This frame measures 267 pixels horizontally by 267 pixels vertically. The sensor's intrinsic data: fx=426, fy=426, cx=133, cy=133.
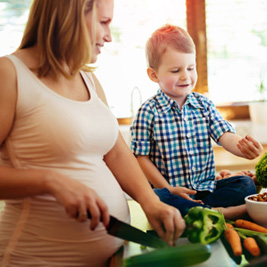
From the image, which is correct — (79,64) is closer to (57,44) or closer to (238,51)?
(57,44)

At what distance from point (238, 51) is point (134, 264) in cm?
264

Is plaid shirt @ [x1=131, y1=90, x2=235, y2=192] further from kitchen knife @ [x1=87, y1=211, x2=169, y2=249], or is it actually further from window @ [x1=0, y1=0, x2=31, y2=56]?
window @ [x1=0, y1=0, x2=31, y2=56]

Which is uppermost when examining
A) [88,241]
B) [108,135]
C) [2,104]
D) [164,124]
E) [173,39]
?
[173,39]

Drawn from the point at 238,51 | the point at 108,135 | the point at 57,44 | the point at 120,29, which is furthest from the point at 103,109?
the point at 238,51

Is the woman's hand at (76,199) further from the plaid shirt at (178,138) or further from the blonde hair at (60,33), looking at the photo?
the plaid shirt at (178,138)

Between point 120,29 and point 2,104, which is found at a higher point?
point 120,29

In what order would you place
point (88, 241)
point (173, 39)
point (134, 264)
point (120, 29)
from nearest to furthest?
point (134, 264), point (88, 241), point (173, 39), point (120, 29)

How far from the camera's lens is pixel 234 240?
113cm

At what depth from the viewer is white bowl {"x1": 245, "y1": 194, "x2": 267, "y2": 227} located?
1294 millimetres

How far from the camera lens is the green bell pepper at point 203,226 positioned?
1.06m

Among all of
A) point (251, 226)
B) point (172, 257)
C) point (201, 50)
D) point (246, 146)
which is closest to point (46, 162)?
point (172, 257)

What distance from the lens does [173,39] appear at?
1.66m

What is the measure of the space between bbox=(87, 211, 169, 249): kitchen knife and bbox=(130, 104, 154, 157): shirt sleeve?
70 centimetres

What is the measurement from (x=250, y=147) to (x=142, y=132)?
413mm
